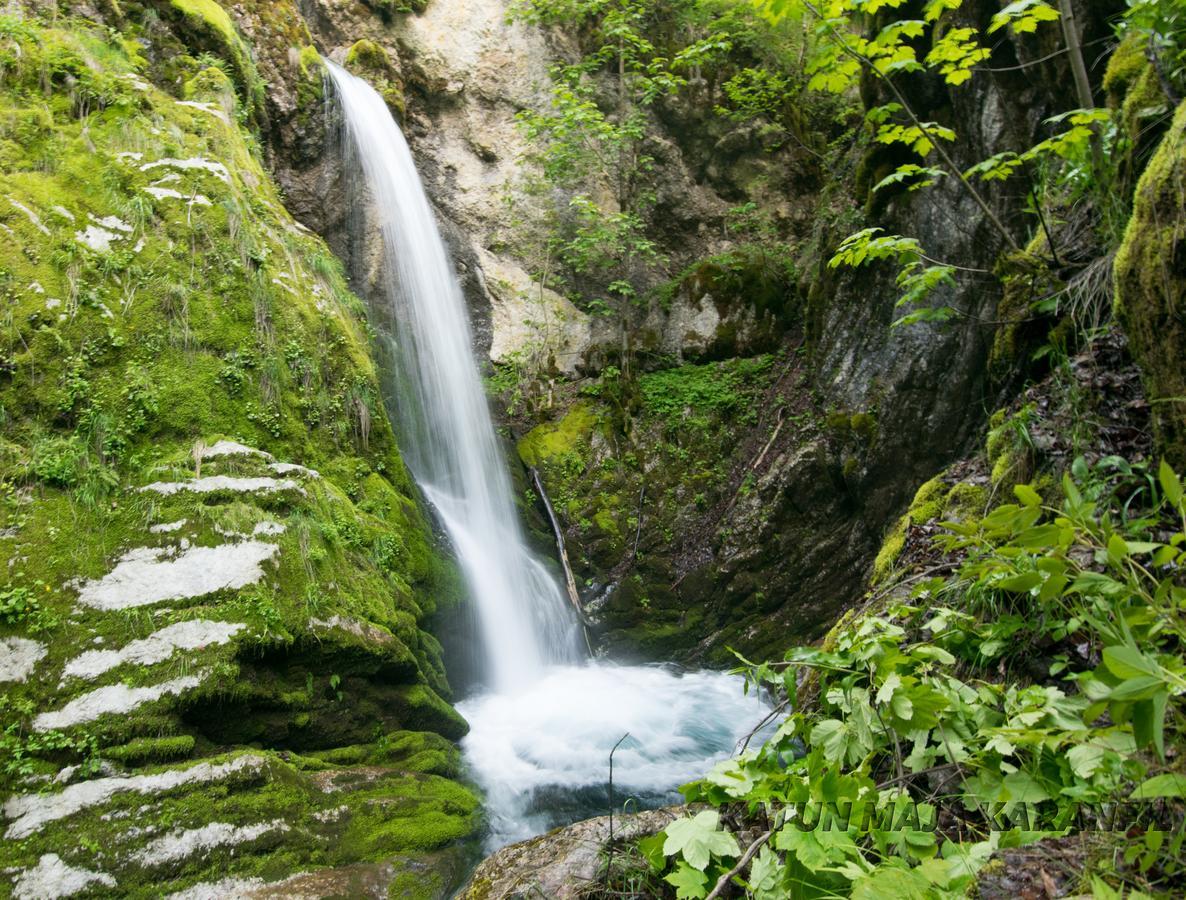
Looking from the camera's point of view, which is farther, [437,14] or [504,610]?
[437,14]

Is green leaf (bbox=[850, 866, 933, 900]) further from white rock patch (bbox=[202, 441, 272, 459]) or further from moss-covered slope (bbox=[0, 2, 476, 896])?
white rock patch (bbox=[202, 441, 272, 459])

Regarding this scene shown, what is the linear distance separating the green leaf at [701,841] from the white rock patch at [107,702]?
3426 millimetres

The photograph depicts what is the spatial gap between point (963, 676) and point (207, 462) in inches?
193

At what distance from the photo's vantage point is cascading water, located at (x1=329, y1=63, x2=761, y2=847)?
17.3 feet

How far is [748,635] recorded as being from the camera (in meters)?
7.80

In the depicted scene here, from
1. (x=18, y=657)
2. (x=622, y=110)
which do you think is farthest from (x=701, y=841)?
(x=622, y=110)

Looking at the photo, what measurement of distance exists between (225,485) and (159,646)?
1234mm

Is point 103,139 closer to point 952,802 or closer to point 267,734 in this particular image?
point 267,734

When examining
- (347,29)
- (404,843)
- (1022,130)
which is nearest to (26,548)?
(404,843)

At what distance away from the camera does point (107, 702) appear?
3.66m

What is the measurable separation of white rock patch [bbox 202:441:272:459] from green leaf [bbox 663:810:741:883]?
14.9 ft

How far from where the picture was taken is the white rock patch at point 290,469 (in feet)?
16.7

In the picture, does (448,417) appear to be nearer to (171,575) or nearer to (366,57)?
(171,575)

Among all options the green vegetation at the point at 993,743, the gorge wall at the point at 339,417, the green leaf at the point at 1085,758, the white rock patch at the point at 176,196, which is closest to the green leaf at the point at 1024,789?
the green vegetation at the point at 993,743
